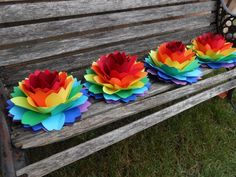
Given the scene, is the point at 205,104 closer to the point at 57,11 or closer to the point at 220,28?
the point at 220,28

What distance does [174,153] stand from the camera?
7.37 ft

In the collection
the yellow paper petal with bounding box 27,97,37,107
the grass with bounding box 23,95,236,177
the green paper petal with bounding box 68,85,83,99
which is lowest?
the grass with bounding box 23,95,236,177

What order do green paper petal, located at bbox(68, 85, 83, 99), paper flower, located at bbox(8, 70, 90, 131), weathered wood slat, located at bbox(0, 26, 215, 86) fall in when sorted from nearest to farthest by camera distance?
paper flower, located at bbox(8, 70, 90, 131) < green paper petal, located at bbox(68, 85, 83, 99) < weathered wood slat, located at bbox(0, 26, 215, 86)

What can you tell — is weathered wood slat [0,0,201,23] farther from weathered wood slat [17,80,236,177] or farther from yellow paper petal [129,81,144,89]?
weathered wood slat [17,80,236,177]

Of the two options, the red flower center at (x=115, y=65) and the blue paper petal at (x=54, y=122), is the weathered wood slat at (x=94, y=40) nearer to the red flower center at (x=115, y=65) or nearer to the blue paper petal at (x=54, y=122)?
the red flower center at (x=115, y=65)

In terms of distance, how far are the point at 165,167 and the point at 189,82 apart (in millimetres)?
593

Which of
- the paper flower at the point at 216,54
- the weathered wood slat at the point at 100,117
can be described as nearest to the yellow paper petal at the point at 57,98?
the weathered wood slat at the point at 100,117

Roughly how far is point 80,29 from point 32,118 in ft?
2.28

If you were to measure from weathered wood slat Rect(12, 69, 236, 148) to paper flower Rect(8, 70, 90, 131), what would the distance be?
29 mm

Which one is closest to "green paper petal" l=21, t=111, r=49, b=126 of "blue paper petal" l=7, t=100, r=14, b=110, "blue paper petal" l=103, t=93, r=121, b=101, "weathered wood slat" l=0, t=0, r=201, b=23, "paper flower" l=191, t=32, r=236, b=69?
"blue paper petal" l=7, t=100, r=14, b=110

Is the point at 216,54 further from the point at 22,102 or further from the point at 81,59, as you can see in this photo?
the point at 22,102

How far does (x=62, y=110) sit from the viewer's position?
141 centimetres

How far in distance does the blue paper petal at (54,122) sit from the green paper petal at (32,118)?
0.7 inches

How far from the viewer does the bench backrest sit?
1.68m
